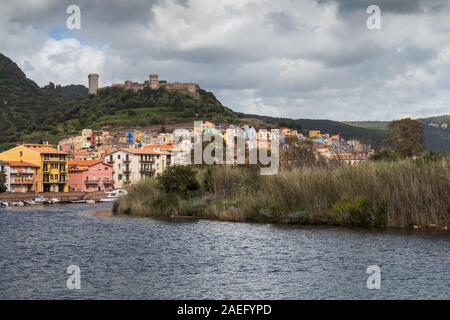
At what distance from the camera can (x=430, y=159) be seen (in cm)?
4303

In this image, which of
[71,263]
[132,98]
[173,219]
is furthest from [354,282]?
[132,98]

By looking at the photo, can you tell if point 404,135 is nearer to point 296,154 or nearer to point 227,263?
point 296,154

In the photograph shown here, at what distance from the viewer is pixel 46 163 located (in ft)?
368

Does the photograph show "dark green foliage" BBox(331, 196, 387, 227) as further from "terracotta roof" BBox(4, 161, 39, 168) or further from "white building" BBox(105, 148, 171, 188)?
"white building" BBox(105, 148, 171, 188)

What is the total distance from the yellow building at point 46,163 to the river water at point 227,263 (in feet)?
237

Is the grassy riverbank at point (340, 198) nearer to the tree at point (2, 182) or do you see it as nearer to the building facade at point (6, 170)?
the tree at point (2, 182)

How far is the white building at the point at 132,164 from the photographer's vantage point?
12275cm

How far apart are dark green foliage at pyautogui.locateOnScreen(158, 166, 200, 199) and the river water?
15.0 m

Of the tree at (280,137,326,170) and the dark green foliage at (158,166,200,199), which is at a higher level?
the tree at (280,137,326,170)

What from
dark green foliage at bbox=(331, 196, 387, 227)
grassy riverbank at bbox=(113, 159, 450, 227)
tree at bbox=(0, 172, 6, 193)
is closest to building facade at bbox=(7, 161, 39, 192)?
tree at bbox=(0, 172, 6, 193)

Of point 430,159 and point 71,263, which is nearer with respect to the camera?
point 71,263

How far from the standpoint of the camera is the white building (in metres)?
123
